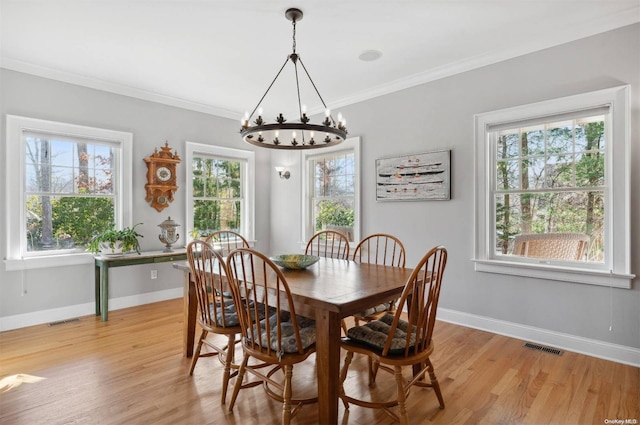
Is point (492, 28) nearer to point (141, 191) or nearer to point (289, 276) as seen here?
point (289, 276)

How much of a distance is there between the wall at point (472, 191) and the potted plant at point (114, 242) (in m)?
2.69

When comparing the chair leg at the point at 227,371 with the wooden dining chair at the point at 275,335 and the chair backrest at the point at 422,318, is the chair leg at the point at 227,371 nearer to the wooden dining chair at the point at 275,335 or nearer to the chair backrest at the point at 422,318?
the wooden dining chair at the point at 275,335

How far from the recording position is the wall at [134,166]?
3443 millimetres

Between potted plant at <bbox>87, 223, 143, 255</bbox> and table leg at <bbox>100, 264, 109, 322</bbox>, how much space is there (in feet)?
0.73

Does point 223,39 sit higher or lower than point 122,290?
higher

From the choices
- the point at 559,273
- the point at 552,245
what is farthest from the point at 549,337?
the point at 552,245

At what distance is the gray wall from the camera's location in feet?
9.07

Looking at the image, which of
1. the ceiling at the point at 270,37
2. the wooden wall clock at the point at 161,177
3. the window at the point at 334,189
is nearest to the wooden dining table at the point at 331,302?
the ceiling at the point at 270,37

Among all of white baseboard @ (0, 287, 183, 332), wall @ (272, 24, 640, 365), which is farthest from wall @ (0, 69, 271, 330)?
wall @ (272, 24, 640, 365)

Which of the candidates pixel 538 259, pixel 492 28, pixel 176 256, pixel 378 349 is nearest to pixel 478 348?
pixel 538 259

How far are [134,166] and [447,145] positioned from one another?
11.9ft

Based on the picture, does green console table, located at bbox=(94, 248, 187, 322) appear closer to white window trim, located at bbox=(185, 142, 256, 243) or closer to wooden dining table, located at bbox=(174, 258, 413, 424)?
white window trim, located at bbox=(185, 142, 256, 243)

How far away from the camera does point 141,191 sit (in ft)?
14.1

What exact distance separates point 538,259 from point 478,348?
978 millimetres
